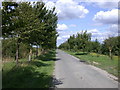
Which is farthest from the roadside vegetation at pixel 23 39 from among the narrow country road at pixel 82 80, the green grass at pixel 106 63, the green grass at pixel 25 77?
the green grass at pixel 106 63

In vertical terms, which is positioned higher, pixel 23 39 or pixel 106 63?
pixel 23 39

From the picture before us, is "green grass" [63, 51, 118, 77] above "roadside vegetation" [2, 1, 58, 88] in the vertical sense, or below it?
below

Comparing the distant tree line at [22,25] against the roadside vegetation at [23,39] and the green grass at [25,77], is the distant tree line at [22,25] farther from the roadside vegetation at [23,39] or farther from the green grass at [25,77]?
the green grass at [25,77]

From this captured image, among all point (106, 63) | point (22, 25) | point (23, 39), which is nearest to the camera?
point (22, 25)

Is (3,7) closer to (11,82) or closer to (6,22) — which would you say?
(6,22)

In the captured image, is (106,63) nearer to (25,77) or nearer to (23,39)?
(23,39)

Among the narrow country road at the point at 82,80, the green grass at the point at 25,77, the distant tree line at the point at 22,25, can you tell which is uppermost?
the distant tree line at the point at 22,25

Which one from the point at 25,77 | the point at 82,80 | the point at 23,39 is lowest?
the point at 82,80

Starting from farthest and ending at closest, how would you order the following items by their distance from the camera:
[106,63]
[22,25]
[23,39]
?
[106,63] < [23,39] < [22,25]

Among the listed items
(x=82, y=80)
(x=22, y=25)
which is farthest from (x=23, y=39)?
(x=82, y=80)

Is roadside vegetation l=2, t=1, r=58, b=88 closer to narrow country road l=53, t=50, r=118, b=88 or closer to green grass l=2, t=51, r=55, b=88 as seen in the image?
green grass l=2, t=51, r=55, b=88

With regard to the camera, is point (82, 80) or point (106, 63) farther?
point (106, 63)

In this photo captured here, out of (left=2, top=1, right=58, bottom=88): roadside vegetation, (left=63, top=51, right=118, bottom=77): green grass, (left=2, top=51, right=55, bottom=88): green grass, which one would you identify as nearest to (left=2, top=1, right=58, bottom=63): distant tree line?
(left=2, top=1, right=58, bottom=88): roadside vegetation

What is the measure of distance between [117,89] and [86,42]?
41.8 m
